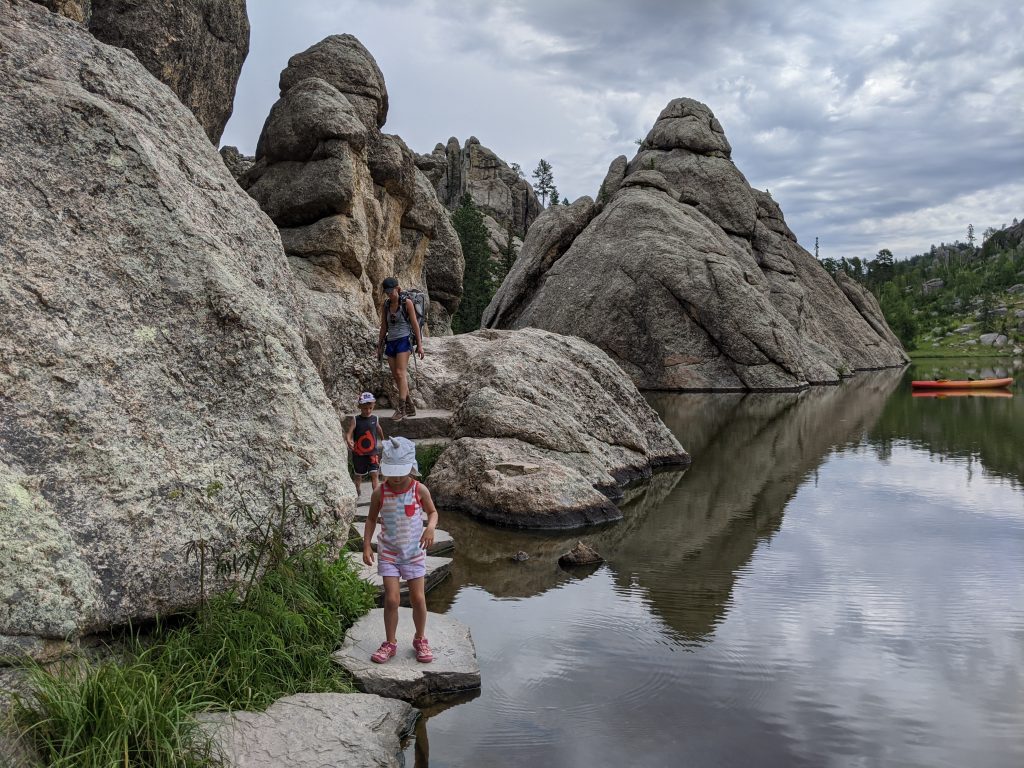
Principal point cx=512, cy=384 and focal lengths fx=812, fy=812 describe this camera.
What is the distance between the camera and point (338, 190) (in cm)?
2012

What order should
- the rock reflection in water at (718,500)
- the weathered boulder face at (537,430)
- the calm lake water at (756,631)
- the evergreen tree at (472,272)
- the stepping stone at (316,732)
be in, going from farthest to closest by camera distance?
the evergreen tree at (472,272), the weathered boulder face at (537,430), the rock reflection in water at (718,500), the calm lake water at (756,631), the stepping stone at (316,732)

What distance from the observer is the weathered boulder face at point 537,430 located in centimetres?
1326

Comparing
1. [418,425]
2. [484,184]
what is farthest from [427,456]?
[484,184]

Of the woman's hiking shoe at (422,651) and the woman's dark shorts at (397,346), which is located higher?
the woman's dark shorts at (397,346)

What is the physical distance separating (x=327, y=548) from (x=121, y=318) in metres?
2.72

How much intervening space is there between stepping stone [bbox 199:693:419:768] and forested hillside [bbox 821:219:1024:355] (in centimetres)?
10481

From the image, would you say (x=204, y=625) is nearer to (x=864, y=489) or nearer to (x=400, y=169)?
(x=864, y=489)

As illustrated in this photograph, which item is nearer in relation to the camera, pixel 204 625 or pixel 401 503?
pixel 204 625

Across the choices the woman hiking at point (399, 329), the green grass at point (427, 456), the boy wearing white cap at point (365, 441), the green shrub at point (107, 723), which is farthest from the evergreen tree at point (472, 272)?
the green shrub at point (107, 723)

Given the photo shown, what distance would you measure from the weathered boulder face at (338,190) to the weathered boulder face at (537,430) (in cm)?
218

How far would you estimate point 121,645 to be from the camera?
587 centimetres

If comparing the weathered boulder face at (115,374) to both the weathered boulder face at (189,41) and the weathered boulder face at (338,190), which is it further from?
the weathered boulder face at (189,41)

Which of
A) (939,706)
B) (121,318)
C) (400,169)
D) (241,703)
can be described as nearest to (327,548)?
(241,703)

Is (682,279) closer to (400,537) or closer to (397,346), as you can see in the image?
(397,346)
